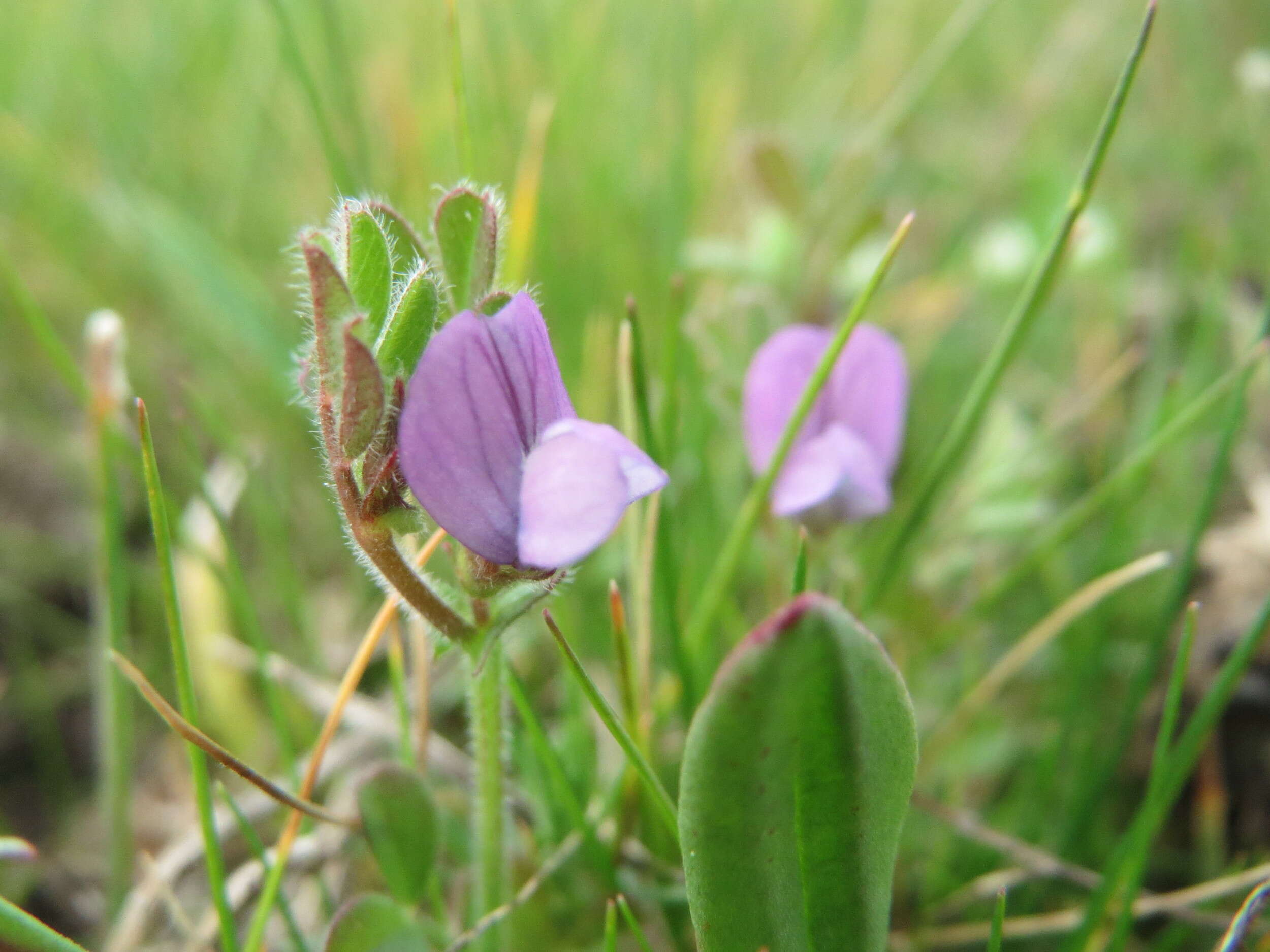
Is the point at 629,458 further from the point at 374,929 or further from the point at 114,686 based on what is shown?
the point at 114,686

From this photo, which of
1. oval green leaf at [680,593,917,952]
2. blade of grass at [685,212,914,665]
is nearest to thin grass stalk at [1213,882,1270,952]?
oval green leaf at [680,593,917,952]

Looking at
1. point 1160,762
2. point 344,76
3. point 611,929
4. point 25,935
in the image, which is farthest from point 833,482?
point 344,76

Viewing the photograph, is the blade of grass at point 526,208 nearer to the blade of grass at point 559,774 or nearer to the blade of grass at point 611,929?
the blade of grass at point 559,774

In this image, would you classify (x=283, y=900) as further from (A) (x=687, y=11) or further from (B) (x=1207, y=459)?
(A) (x=687, y=11)

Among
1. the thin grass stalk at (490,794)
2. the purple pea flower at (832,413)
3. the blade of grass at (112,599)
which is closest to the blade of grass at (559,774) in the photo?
the thin grass stalk at (490,794)

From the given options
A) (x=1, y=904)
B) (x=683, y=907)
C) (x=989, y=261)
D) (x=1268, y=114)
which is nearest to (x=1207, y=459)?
(x=989, y=261)

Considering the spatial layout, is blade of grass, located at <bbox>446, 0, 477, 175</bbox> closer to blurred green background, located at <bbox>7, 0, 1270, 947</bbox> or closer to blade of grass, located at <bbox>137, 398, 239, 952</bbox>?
blurred green background, located at <bbox>7, 0, 1270, 947</bbox>
